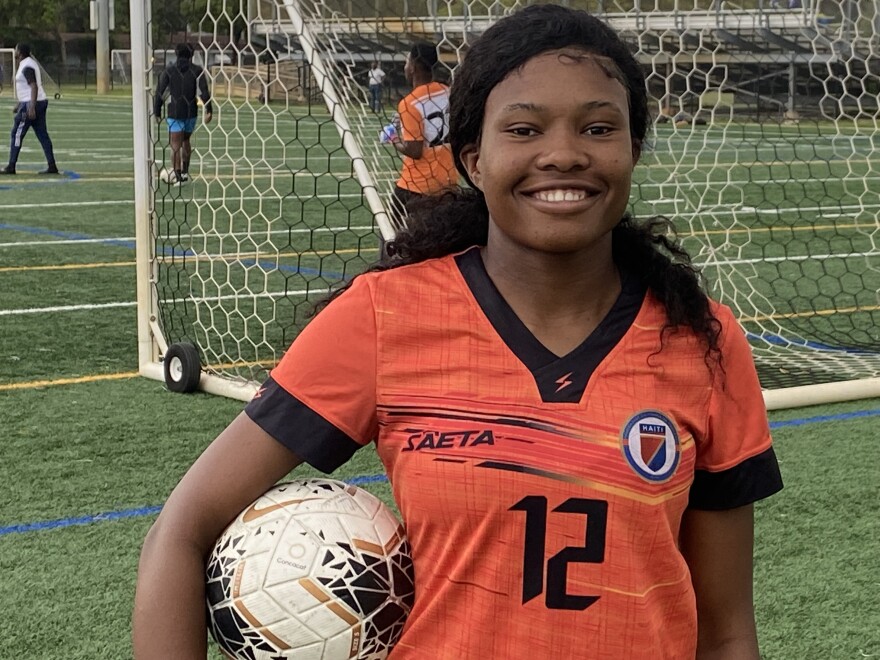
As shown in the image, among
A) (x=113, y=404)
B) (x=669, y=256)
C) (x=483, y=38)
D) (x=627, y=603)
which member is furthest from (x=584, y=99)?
(x=113, y=404)

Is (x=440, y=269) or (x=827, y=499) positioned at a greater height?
(x=440, y=269)

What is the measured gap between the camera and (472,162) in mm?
2164

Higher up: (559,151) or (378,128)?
(559,151)

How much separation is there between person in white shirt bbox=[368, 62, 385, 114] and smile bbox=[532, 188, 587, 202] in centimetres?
571

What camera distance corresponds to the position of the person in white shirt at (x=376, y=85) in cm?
774

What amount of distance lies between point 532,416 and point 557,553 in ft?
0.60

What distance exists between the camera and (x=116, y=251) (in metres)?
12.3

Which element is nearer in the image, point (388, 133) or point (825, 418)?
point (825, 418)

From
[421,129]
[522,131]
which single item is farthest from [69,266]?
[522,131]

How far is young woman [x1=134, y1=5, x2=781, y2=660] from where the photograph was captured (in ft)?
6.36

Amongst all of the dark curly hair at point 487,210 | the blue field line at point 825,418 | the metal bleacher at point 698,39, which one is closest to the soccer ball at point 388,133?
the metal bleacher at point 698,39

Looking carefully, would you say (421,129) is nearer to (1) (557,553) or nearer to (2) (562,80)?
(2) (562,80)

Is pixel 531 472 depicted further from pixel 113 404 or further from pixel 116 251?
pixel 116 251

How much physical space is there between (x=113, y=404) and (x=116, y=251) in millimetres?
5662
